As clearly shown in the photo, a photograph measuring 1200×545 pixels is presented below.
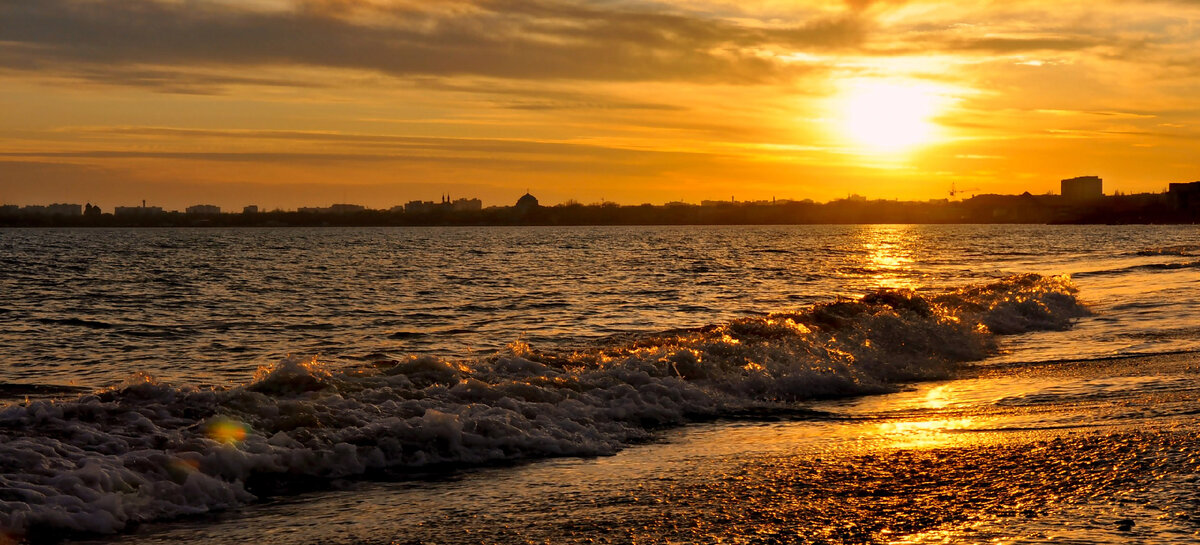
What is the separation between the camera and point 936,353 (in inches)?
823

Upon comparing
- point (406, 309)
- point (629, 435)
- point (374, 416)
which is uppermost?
point (374, 416)

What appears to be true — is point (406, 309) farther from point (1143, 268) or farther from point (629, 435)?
point (1143, 268)

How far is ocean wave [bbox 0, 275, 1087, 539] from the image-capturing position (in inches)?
363

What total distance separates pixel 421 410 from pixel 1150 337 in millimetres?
15754

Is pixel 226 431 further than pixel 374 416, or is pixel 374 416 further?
pixel 374 416

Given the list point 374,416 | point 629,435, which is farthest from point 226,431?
point 629,435

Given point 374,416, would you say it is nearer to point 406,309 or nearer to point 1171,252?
point 406,309

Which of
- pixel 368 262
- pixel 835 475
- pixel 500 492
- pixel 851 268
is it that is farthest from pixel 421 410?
pixel 368 262

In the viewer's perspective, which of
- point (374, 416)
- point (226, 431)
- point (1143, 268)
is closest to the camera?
point (226, 431)

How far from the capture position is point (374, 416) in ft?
40.2

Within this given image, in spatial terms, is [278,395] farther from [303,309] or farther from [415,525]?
[303,309]

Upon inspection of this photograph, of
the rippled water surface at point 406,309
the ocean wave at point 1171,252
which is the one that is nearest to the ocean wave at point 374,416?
the rippled water surface at point 406,309

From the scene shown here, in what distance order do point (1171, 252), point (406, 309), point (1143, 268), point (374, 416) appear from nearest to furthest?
1. point (374, 416)
2. point (406, 309)
3. point (1143, 268)
4. point (1171, 252)

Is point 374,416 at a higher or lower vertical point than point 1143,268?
higher
